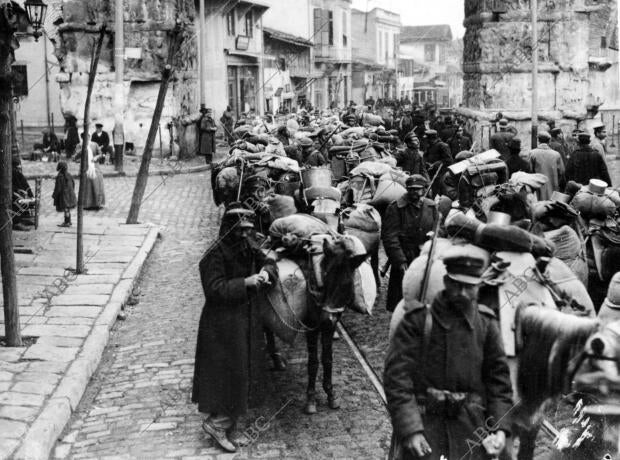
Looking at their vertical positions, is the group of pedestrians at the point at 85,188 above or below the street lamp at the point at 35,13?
below

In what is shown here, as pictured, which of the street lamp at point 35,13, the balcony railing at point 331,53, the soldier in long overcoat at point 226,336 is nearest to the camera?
the soldier in long overcoat at point 226,336

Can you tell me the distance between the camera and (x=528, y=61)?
23.9 meters

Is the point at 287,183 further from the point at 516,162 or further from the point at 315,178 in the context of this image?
the point at 516,162

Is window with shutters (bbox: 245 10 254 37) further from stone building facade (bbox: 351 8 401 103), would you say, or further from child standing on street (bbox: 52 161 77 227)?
child standing on street (bbox: 52 161 77 227)

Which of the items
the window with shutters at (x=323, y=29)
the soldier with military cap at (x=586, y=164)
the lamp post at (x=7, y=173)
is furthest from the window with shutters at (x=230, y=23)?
the lamp post at (x=7, y=173)

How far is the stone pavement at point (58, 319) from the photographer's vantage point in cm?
735

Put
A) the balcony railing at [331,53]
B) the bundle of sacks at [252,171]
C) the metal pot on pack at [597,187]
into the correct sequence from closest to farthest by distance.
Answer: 1. the metal pot on pack at [597,187]
2. the bundle of sacks at [252,171]
3. the balcony railing at [331,53]

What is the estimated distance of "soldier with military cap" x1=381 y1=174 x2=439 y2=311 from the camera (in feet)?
32.1

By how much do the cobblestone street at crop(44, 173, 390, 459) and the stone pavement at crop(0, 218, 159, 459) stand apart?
0.72ft

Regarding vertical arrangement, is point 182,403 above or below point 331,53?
below

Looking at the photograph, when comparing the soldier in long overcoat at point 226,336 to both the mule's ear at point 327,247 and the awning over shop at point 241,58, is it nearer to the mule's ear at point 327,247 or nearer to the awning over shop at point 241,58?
the mule's ear at point 327,247

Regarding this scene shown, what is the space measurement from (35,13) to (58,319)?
3.54 meters

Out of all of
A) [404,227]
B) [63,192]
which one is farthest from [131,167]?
[404,227]

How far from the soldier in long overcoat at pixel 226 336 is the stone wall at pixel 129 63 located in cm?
2148
